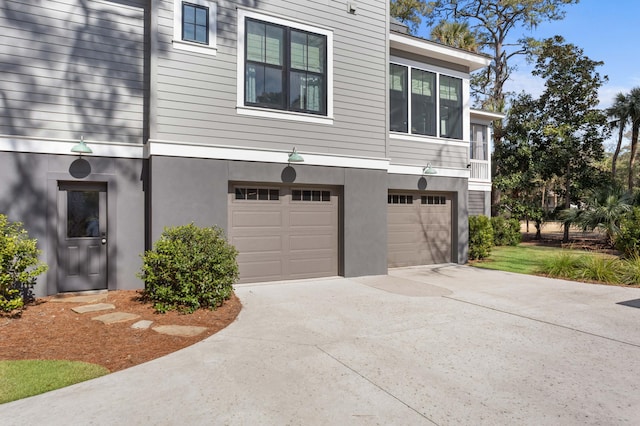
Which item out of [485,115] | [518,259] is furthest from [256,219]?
[485,115]

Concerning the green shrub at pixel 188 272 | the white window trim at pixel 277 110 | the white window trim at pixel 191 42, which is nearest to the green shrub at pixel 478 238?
the white window trim at pixel 277 110

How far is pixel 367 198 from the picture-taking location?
31.3ft

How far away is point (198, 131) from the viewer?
774 cm

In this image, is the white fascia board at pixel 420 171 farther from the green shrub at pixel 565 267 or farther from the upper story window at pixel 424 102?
the green shrub at pixel 565 267

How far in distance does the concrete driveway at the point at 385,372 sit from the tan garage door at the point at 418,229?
408cm

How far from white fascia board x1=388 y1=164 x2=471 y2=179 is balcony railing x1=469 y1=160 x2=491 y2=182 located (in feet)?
19.4

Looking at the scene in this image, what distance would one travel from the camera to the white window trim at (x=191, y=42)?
7.50 metres

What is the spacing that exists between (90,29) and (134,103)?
4.91 ft

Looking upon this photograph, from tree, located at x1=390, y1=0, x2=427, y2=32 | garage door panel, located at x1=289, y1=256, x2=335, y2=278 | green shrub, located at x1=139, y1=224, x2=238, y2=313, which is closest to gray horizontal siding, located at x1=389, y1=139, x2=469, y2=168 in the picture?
garage door panel, located at x1=289, y1=256, x2=335, y2=278

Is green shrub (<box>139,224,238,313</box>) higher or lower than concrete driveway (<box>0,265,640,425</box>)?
higher

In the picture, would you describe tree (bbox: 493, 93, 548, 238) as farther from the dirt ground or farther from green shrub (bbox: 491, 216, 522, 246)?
the dirt ground

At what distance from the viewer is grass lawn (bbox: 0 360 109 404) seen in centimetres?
351

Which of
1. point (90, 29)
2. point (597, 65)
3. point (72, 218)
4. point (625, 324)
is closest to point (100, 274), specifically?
point (72, 218)

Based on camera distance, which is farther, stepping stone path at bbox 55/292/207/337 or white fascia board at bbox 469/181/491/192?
white fascia board at bbox 469/181/491/192
